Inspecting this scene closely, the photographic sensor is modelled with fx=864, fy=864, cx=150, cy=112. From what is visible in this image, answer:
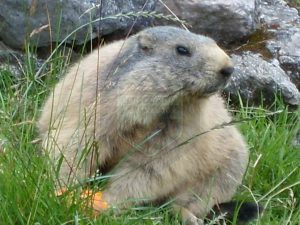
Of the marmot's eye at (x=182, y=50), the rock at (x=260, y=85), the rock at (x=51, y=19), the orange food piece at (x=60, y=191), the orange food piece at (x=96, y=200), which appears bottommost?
the rock at (x=260, y=85)

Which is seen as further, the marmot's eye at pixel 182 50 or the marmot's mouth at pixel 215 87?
the marmot's eye at pixel 182 50

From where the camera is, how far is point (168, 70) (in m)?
4.62

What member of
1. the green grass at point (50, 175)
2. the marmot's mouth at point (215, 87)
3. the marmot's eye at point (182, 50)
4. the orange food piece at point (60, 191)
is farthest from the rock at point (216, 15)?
the orange food piece at point (60, 191)

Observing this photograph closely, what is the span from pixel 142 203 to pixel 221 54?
93cm

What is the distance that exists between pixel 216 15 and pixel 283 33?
75cm

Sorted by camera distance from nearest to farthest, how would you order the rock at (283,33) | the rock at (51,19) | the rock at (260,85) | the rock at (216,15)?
1. the rock at (51,19)
2. the rock at (260,85)
3. the rock at (216,15)
4. the rock at (283,33)

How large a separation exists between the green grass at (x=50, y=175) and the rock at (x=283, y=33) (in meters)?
0.55

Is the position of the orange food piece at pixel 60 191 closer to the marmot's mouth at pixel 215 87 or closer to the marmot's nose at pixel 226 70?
the marmot's mouth at pixel 215 87

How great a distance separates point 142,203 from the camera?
4762mm

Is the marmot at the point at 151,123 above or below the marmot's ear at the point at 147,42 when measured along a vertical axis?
below

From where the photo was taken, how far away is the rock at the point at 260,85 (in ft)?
21.2

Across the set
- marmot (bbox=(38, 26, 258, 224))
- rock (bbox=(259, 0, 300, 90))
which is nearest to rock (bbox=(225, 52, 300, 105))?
rock (bbox=(259, 0, 300, 90))

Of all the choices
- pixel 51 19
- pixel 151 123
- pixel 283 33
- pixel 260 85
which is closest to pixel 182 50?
pixel 151 123

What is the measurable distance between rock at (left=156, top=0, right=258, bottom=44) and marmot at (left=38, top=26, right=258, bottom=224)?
1776 millimetres
